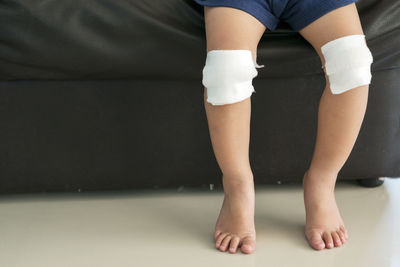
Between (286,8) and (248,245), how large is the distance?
1.53 ft

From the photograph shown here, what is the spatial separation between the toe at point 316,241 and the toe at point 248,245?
0.37ft

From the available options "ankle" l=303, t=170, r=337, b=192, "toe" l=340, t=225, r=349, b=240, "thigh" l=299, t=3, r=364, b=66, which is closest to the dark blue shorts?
"thigh" l=299, t=3, r=364, b=66

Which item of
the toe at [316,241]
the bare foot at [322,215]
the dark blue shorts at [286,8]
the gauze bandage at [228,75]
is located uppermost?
the dark blue shorts at [286,8]

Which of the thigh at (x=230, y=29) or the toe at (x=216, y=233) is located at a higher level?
the thigh at (x=230, y=29)

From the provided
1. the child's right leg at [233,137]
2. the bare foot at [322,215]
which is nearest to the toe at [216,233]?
the child's right leg at [233,137]

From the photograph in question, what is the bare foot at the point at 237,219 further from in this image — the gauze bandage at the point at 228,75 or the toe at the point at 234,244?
the gauze bandage at the point at 228,75

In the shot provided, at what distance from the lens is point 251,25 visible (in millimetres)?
969

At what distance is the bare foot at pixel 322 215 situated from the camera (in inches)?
38.9

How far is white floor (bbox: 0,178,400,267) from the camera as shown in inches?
37.6

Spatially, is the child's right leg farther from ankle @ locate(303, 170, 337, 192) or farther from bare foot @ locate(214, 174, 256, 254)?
ankle @ locate(303, 170, 337, 192)

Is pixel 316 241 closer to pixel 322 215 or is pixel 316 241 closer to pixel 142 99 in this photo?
pixel 322 215

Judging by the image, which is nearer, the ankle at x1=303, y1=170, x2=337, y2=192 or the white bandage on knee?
the white bandage on knee

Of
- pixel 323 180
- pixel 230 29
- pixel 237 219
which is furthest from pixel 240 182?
pixel 230 29

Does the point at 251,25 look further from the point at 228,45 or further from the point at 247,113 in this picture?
the point at 247,113
